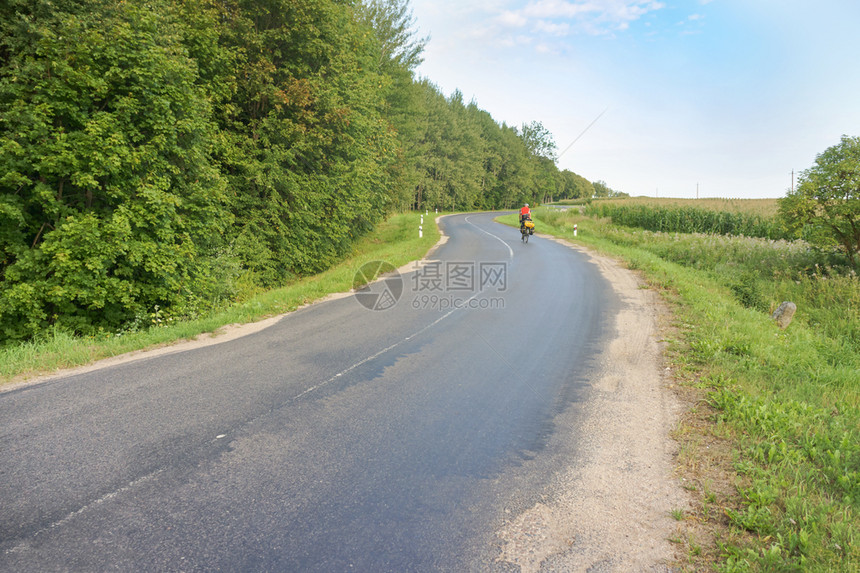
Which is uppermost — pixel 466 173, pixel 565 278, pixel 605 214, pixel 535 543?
pixel 466 173

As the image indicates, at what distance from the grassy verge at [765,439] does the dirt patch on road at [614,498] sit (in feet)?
0.60

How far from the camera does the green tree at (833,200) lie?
15148 mm

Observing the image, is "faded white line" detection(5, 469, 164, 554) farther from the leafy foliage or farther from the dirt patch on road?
the leafy foliage

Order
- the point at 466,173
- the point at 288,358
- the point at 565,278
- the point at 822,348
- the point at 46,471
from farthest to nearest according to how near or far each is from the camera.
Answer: the point at 466,173 → the point at 565,278 → the point at 822,348 → the point at 288,358 → the point at 46,471

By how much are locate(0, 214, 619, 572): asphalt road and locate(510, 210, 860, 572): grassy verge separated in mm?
1264

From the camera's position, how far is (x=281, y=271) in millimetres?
17234

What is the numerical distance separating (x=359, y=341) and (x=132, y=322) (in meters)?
6.40

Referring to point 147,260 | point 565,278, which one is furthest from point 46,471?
point 565,278

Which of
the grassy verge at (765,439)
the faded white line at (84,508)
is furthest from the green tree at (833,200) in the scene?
the faded white line at (84,508)

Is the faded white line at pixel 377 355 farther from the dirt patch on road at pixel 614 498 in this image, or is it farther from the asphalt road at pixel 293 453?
the dirt patch on road at pixel 614 498

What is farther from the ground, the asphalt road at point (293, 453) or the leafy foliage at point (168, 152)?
the leafy foliage at point (168, 152)

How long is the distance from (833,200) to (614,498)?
1850cm


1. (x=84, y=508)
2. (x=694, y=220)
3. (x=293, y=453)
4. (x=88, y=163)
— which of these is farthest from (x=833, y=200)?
(x=88, y=163)

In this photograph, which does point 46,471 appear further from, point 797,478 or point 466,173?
point 466,173
